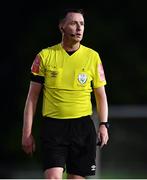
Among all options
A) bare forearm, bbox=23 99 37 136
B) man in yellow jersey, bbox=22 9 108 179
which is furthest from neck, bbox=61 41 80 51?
bare forearm, bbox=23 99 37 136

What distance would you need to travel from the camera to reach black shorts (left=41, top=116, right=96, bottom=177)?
668cm

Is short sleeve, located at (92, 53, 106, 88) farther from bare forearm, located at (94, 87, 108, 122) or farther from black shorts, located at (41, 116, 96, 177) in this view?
black shorts, located at (41, 116, 96, 177)

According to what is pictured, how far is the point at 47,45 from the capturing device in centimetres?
1508

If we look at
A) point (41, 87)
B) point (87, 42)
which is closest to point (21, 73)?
point (87, 42)

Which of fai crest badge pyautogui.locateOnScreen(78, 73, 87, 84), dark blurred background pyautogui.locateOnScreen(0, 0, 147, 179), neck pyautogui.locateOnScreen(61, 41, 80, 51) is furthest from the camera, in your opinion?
dark blurred background pyautogui.locateOnScreen(0, 0, 147, 179)

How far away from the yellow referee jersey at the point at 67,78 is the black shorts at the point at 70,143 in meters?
0.06

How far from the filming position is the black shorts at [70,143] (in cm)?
668

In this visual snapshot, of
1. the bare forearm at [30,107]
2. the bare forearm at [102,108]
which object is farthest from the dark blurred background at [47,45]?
the bare forearm at [30,107]

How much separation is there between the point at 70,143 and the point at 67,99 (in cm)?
33

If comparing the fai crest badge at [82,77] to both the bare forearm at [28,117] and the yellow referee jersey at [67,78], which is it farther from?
the bare forearm at [28,117]

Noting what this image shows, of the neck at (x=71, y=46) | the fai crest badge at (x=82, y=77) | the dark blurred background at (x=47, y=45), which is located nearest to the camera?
the fai crest badge at (x=82, y=77)

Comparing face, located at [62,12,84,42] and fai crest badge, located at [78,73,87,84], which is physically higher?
face, located at [62,12,84,42]

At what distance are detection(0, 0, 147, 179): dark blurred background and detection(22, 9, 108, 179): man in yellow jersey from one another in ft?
25.4

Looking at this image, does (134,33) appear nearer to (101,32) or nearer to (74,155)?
(101,32)
